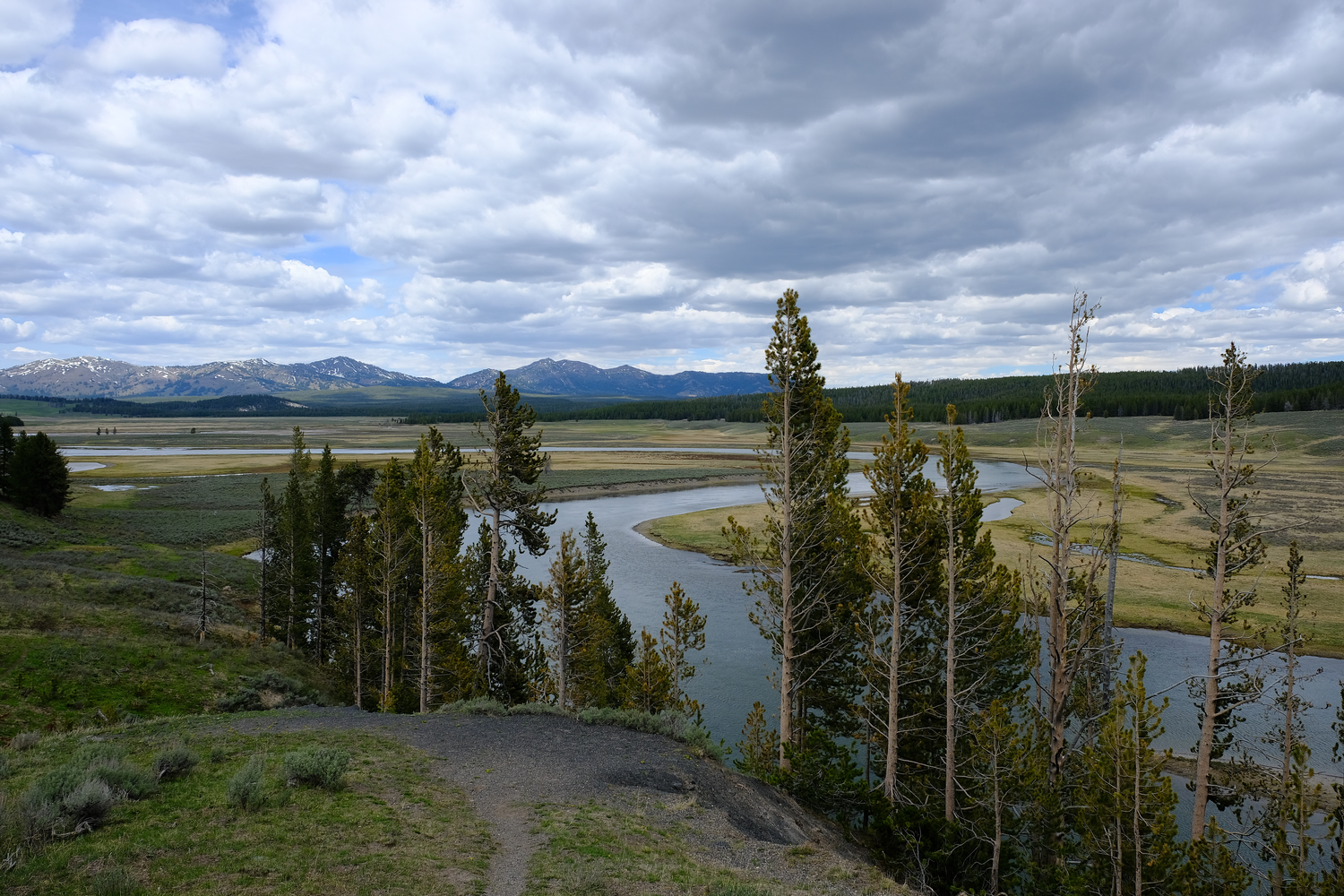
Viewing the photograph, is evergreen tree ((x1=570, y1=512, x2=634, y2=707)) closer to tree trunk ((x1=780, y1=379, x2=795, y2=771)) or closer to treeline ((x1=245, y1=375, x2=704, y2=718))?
treeline ((x1=245, y1=375, x2=704, y2=718))

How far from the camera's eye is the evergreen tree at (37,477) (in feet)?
185

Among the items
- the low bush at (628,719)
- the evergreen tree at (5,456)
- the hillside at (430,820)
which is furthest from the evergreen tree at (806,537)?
the evergreen tree at (5,456)

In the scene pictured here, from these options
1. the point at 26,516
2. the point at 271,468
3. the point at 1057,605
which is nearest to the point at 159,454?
the point at 271,468

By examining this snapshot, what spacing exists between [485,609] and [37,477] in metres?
55.8

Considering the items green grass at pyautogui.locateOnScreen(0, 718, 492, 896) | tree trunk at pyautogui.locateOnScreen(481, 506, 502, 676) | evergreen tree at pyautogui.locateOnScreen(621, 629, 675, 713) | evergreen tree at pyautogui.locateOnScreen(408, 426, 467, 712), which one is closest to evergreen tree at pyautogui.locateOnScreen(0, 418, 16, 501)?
evergreen tree at pyautogui.locateOnScreen(408, 426, 467, 712)

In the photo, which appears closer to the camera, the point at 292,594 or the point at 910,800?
the point at 910,800

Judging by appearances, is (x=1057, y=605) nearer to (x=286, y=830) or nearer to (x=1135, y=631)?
(x=286, y=830)

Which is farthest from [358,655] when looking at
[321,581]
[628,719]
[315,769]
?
[315,769]

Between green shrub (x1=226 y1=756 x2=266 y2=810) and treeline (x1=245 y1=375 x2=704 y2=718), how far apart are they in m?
12.2

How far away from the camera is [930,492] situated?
2005cm

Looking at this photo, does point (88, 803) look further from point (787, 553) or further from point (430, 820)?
point (787, 553)

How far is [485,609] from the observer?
2492 cm

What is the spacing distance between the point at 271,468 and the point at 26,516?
5580 cm

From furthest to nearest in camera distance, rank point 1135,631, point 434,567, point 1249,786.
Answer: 1. point 1135,631
2. point 434,567
3. point 1249,786
